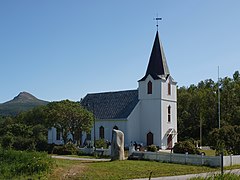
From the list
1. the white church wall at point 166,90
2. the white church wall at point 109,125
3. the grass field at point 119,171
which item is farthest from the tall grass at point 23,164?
the white church wall at point 166,90

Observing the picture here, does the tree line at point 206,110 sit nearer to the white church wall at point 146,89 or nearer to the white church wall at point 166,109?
the white church wall at point 166,109

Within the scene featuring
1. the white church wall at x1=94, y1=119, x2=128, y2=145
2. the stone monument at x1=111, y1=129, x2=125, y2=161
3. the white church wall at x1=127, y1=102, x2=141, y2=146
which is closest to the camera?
the stone monument at x1=111, y1=129, x2=125, y2=161

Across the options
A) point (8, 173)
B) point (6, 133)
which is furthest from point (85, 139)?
point (8, 173)

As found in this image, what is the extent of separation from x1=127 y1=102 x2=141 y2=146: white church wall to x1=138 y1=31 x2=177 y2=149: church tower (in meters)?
0.47

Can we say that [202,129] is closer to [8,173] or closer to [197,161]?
[197,161]

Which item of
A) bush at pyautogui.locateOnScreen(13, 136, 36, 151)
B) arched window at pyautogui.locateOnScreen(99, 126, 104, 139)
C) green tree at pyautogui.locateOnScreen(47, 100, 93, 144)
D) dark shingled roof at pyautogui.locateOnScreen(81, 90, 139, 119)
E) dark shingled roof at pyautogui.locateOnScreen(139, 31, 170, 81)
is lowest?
bush at pyautogui.locateOnScreen(13, 136, 36, 151)

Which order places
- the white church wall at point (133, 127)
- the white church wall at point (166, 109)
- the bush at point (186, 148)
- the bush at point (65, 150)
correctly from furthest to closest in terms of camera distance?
the white church wall at point (133, 127), the white church wall at point (166, 109), the bush at point (65, 150), the bush at point (186, 148)

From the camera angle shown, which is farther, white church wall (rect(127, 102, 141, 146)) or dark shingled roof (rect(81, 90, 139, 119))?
dark shingled roof (rect(81, 90, 139, 119))

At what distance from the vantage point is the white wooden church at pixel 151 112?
51.3 meters

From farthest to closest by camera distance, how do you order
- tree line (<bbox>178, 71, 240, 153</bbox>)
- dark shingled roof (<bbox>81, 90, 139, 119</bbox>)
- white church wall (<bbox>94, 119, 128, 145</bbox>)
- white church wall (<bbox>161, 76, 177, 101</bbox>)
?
tree line (<bbox>178, 71, 240, 153</bbox>) < dark shingled roof (<bbox>81, 90, 139, 119</bbox>) < white church wall (<bbox>94, 119, 128, 145</bbox>) < white church wall (<bbox>161, 76, 177, 101</bbox>)

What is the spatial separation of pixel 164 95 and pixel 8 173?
109ft

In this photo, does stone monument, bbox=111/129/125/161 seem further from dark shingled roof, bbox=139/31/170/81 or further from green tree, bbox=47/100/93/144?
dark shingled roof, bbox=139/31/170/81

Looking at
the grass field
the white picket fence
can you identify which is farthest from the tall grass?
the white picket fence

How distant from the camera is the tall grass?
20.8 m
